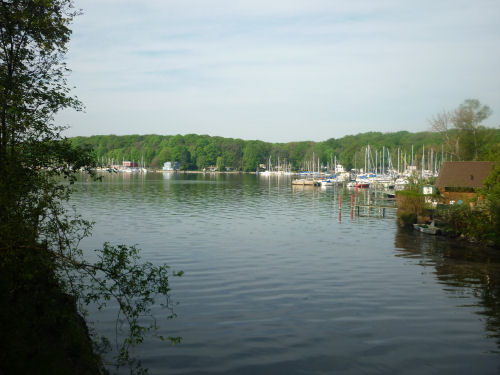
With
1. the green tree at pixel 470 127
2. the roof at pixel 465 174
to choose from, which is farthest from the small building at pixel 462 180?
the green tree at pixel 470 127

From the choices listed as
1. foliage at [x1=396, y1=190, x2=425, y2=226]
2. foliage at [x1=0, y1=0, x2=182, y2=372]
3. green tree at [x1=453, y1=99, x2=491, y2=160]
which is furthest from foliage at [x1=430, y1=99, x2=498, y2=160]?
foliage at [x1=0, y1=0, x2=182, y2=372]

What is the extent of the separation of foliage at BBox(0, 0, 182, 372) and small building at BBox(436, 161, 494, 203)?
148 feet

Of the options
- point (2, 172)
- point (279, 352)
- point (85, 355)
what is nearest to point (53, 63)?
point (2, 172)

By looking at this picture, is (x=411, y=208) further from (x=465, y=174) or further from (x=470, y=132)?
(x=470, y=132)

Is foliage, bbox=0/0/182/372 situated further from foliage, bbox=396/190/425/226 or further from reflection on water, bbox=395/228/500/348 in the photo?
foliage, bbox=396/190/425/226

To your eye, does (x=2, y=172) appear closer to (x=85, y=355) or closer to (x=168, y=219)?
(x=85, y=355)

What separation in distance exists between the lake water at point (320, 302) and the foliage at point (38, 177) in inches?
142

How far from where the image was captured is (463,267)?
30391 mm

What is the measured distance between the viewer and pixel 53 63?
50.8 feet

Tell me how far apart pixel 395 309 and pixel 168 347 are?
37.1 feet

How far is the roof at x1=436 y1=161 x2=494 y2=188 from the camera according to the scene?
50781mm

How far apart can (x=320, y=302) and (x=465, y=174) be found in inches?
1496

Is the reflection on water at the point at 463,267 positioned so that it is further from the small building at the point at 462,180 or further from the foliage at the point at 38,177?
the foliage at the point at 38,177

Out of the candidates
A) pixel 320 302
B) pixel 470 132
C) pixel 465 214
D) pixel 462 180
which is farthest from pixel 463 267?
pixel 470 132
